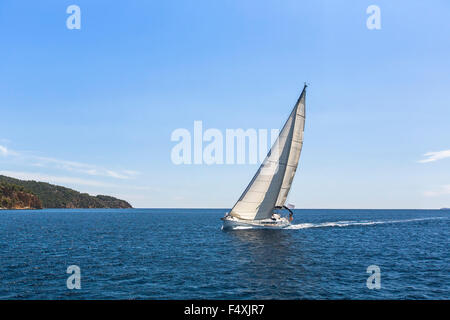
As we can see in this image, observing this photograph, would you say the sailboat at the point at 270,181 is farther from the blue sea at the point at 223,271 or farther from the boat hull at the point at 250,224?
the blue sea at the point at 223,271

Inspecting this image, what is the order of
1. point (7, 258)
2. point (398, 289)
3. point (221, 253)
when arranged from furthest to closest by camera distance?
point (221, 253), point (7, 258), point (398, 289)

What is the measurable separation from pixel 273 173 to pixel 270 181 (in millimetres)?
1639

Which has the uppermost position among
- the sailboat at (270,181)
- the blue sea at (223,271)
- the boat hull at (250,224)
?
A: the sailboat at (270,181)

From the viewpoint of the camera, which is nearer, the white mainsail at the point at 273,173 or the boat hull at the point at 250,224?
the white mainsail at the point at 273,173

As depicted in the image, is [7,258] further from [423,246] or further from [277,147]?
[423,246]

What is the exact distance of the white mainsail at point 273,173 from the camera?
2218 inches

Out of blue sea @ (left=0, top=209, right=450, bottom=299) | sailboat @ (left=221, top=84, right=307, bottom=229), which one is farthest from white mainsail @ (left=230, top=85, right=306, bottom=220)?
blue sea @ (left=0, top=209, right=450, bottom=299)

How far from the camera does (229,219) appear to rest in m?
56.8

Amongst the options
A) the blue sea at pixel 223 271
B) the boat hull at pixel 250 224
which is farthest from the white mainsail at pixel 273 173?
the blue sea at pixel 223 271

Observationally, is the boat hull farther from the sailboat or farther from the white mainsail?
the white mainsail

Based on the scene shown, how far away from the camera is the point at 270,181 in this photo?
187 ft

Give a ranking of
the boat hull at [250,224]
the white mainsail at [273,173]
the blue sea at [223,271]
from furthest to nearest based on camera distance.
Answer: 1. the boat hull at [250,224]
2. the white mainsail at [273,173]
3. the blue sea at [223,271]
